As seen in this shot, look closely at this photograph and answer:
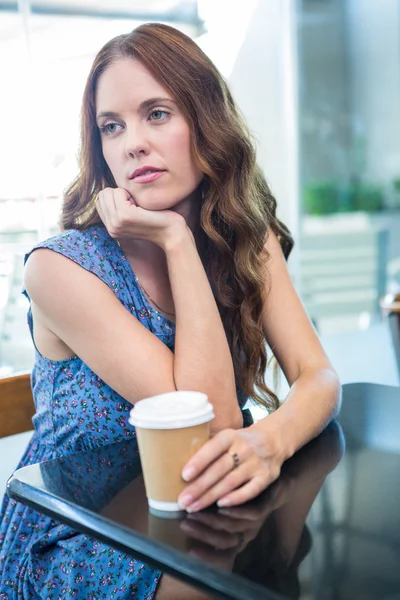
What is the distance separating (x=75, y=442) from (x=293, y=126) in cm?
410

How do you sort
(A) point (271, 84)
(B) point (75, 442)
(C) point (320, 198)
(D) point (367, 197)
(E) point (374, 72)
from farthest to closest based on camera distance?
(D) point (367, 197)
(E) point (374, 72)
(C) point (320, 198)
(A) point (271, 84)
(B) point (75, 442)

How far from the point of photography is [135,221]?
4.17 feet

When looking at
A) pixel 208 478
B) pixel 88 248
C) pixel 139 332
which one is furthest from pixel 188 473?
pixel 88 248

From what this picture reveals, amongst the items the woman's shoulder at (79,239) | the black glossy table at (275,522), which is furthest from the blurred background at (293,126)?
the black glossy table at (275,522)

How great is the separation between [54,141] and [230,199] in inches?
103

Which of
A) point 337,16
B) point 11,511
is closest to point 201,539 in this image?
point 11,511

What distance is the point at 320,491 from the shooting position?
87 cm

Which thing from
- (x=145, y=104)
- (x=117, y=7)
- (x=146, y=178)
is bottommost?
(x=146, y=178)

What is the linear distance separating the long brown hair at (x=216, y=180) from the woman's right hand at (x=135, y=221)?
0.14 meters

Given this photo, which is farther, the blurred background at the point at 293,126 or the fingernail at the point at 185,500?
the blurred background at the point at 293,126

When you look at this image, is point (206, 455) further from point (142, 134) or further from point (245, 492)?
point (142, 134)

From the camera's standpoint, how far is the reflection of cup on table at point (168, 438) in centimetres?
79

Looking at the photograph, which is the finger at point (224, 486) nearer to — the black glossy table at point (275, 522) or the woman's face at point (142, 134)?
the black glossy table at point (275, 522)

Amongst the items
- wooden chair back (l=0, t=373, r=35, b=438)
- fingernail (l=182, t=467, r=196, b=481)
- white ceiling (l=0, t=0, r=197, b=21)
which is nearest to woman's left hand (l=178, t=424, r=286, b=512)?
fingernail (l=182, t=467, r=196, b=481)
